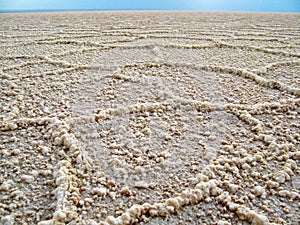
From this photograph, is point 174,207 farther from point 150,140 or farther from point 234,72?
point 234,72

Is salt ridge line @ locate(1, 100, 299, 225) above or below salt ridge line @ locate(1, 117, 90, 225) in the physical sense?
below

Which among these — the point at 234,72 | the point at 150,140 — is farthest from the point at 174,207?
the point at 234,72

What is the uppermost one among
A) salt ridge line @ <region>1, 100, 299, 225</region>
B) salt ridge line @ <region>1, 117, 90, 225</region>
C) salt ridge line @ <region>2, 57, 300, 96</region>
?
salt ridge line @ <region>2, 57, 300, 96</region>

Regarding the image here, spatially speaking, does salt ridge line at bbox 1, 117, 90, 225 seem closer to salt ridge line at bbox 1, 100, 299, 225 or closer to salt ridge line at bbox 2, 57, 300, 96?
salt ridge line at bbox 1, 100, 299, 225

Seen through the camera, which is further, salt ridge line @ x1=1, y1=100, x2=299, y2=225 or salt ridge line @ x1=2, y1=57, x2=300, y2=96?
salt ridge line @ x1=2, y1=57, x2=300, y2=96

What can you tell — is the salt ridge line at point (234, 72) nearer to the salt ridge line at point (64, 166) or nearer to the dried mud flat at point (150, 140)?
the dried mud flat at point (150, 140)

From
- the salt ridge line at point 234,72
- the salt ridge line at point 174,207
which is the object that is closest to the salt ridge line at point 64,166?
the salt ridge line at point 174,207

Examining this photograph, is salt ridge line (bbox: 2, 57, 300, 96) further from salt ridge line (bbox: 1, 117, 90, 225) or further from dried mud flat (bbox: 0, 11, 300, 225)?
salt ridge line (bbox: 1, 117, 90, 225)

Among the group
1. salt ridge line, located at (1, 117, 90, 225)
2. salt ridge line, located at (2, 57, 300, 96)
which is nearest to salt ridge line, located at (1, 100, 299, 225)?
salt ridge line, located at (1, 117, 90, 225)

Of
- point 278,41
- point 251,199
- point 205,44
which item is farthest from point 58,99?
point 278,41
